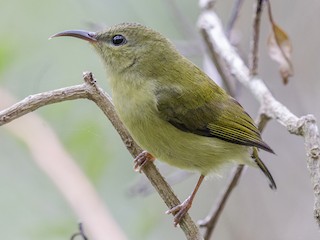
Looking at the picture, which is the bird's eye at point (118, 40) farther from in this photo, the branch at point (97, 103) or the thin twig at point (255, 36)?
the thin twig at point (255, 36)

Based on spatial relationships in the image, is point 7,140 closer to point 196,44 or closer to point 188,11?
point 196,44

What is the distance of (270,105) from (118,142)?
2280 millimetres

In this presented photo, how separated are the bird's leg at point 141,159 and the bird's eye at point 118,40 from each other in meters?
A: 0.65

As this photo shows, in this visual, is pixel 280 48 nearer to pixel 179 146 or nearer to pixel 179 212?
pixel 179 146

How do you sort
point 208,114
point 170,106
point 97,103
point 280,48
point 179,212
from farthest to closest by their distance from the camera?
point 208,114
point 170,106
point 280,48
point 179,212
point 97,103

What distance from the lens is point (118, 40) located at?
3.50 m

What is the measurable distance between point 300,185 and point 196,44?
1296mm

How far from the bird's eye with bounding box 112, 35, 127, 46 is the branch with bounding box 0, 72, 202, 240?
592 millimetres

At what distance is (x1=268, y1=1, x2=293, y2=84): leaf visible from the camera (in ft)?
10.7

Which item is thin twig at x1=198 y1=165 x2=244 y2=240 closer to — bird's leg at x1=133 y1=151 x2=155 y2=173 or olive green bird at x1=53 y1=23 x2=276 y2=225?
olive green bird at x1=53 y1=23 x2=276 y2=225

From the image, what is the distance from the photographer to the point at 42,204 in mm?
4164

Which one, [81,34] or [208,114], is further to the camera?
[208,114]

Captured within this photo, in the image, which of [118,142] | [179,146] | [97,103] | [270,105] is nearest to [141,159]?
[179,146]

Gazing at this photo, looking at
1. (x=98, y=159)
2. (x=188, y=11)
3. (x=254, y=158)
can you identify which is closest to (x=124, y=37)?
(x=98, y=159)
